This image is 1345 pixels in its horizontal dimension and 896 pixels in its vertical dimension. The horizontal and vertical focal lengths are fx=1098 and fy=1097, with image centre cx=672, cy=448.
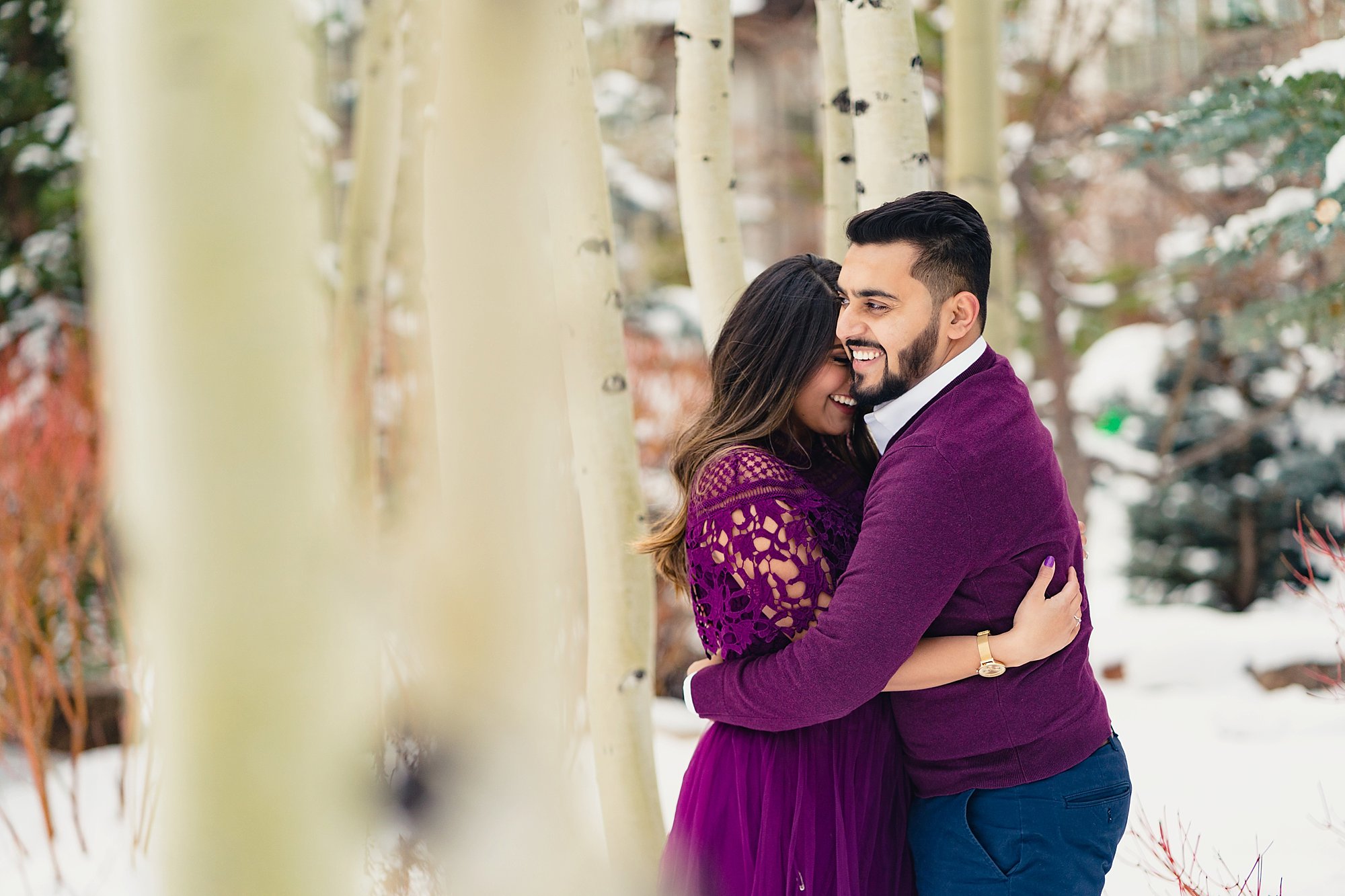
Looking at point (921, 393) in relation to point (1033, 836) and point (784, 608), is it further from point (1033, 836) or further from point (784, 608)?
point (1033, 836)

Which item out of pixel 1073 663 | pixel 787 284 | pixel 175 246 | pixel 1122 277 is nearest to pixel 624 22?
pixel 1122 277

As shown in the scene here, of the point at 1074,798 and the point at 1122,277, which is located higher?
the point at 1122,277

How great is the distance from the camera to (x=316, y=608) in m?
0.70

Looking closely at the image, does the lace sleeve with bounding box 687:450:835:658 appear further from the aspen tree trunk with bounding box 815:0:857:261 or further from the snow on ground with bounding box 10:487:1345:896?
the aspen tree trunk with bounding box 815:0:857:261

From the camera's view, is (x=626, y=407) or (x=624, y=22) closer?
(x=626, y=407)

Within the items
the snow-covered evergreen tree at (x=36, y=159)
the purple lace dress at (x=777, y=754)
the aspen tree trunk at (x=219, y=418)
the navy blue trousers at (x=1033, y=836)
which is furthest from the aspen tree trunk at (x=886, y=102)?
the snow-covered evergreen tree at (x=36, y=159)

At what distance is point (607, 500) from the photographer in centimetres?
261

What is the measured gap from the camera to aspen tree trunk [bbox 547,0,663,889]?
2.54 m

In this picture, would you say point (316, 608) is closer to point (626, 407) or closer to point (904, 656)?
point (904, 656)

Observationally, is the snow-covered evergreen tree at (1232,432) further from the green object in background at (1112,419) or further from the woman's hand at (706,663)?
the woman's hand at (706,663)

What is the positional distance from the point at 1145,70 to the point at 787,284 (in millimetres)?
9451

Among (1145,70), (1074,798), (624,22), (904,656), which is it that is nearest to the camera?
(904,656)

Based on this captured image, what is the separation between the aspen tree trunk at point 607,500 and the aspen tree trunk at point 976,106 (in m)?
1.60

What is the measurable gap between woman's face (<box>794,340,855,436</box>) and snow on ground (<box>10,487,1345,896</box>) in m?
0.91
